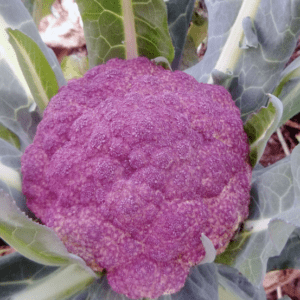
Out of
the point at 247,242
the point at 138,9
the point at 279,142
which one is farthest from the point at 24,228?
the point at 279,142

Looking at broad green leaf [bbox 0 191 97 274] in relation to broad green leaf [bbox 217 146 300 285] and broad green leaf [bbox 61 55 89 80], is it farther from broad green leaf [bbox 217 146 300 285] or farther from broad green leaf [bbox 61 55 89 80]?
broad green leaf [bbox 61 55 89 80]

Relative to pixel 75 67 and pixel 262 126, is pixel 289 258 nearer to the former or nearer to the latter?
pixel 262 126

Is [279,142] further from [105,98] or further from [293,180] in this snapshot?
[105,98]

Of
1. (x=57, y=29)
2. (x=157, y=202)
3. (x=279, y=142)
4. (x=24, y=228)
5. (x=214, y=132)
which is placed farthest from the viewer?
(x=57, y=29)

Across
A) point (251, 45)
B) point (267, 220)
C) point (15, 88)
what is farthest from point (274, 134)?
point (15, 88)

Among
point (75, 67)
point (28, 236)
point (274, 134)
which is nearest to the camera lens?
point (28, 236)

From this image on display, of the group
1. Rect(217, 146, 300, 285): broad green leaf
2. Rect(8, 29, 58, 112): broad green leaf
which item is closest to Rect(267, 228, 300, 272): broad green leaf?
Rect(217, 146, 300, 285): broad green leaf
